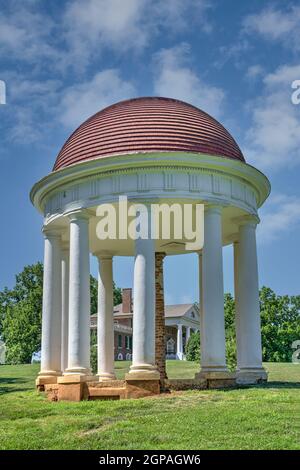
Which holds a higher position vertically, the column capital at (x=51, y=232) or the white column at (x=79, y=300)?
the column capital at (x=51, y=232)

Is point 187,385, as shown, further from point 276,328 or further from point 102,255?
point 276,328

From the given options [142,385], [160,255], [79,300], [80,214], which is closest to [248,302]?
[160,255]

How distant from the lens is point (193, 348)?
6650cm

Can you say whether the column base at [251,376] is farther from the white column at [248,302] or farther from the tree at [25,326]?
the tree at [25,326]

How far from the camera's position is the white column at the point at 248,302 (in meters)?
24.4

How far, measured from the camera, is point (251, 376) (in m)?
23.9

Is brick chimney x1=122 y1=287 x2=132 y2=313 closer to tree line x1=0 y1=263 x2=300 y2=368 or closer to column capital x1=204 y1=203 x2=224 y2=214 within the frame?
tree line x1=0 y1=263 x2=300 y2=368

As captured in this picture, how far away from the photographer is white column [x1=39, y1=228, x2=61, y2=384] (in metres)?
25.5

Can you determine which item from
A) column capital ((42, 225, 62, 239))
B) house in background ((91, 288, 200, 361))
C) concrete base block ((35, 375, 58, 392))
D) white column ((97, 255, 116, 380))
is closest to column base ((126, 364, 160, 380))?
concrete base block ((35, 375, 58, 392))

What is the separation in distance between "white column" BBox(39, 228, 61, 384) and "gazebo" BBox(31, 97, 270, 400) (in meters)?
0.04

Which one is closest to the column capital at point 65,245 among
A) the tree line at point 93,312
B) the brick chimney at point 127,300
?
the tree line at point 93,312

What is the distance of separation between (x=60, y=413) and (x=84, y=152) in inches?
390

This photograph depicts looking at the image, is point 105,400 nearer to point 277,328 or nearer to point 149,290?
point 149,290

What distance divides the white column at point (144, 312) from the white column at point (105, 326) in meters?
8.17
